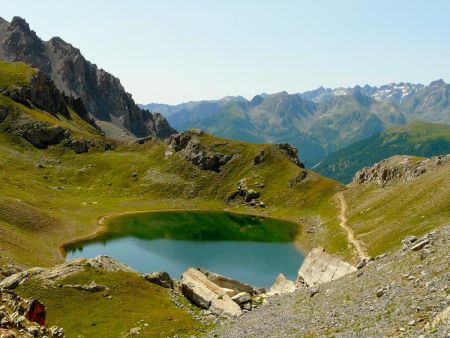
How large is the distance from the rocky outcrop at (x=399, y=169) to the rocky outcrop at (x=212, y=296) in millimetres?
93974

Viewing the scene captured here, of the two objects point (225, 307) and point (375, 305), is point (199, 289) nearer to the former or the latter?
point (225, 307)

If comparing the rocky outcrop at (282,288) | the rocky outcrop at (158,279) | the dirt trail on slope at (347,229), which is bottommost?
the dirt trail on slope at (347,229)

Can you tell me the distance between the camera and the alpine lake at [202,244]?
109m

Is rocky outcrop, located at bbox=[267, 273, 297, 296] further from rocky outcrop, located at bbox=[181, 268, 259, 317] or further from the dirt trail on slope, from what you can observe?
the dirt trail on slope

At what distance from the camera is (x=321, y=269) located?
69.5 metres

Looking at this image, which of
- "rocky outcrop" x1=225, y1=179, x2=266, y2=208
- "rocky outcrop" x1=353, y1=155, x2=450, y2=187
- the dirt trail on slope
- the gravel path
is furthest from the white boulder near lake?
"rocky outcrop" x1=225, y1=179, x2=266, y2=208

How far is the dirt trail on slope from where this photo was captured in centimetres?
10101

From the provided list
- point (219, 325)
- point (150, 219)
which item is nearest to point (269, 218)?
point (150, 219)

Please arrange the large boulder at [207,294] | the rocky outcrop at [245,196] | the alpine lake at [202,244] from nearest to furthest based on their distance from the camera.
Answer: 1. the large boulder at [207,294]
2. the alpine lake at [202,244]
3. the rocky outcrop at [245,196]

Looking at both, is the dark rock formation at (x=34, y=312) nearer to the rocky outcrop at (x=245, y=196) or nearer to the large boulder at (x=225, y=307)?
the large boulder at (x=225, y=307)

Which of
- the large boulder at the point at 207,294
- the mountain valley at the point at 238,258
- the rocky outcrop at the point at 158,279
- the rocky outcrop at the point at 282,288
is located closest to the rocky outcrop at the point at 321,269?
the mountain valley at the point at 238,258

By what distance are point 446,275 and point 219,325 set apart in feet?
82.2

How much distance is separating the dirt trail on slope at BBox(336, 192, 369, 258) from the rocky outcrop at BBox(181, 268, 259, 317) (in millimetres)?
32631

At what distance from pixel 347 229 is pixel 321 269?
5828 cm
